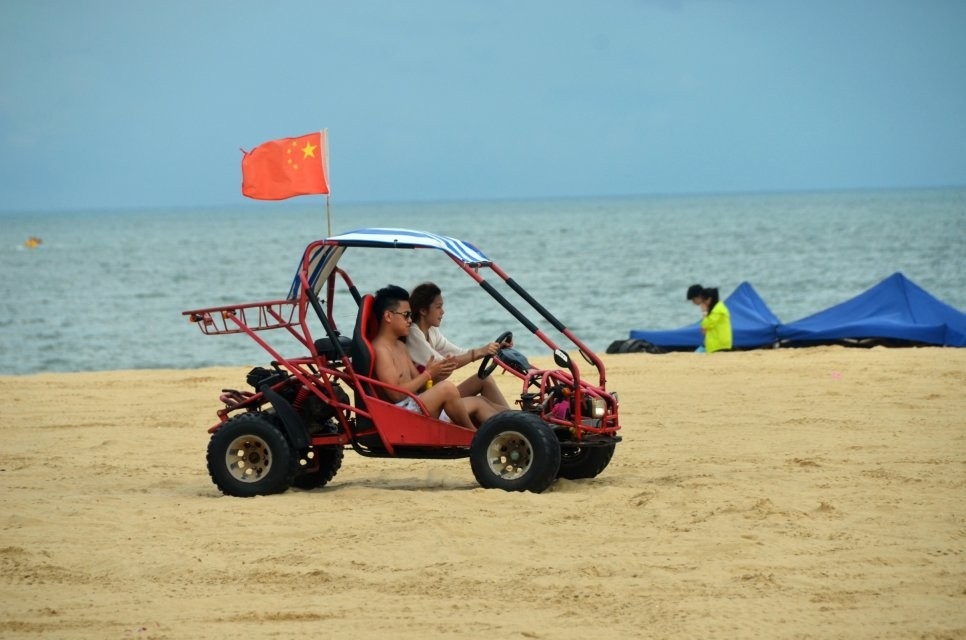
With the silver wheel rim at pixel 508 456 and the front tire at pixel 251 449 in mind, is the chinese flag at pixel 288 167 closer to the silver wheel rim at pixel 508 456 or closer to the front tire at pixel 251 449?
the front tire at pixel 251 449

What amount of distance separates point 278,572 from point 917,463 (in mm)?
4931

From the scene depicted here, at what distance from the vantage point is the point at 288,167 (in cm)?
990

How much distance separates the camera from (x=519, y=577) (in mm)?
6992

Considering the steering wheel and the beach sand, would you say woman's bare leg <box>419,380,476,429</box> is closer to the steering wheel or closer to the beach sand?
the steering wheel

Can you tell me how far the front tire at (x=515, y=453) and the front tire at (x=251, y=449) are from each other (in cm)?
125

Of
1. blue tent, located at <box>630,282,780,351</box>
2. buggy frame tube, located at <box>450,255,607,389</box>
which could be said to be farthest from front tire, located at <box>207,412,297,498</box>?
blue tent, located at <box>630,282,780,351</box>

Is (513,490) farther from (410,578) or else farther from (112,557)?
(112,557)

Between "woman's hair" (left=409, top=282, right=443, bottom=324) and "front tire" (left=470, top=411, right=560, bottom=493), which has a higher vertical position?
"woman's hair" (left=409, top=282, right=443, bottom=324)

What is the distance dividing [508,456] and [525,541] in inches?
54.0

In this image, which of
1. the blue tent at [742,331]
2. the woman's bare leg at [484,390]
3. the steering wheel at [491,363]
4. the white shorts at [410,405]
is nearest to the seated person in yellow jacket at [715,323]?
the blue tent at [742,331]

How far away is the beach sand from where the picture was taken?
6.32 metres

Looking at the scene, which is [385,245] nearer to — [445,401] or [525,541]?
[445,401]

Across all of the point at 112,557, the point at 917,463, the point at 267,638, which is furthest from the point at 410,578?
the point at 917,463

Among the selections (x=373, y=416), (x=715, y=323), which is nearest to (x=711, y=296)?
(x=715, y=323)
